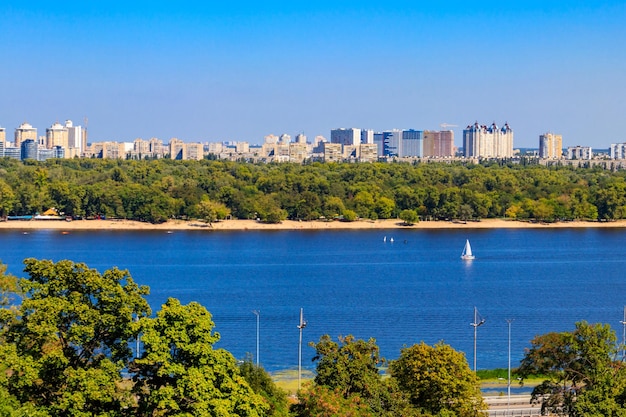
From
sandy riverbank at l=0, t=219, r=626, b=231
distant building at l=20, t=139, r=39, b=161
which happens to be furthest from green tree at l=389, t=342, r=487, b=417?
distant building at l=20, t=139, r=39, b=161

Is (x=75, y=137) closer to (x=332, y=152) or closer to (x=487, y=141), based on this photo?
(x=332, y=152)

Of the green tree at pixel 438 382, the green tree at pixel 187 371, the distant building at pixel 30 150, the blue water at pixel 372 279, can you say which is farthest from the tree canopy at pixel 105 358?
the distant building at pixel 30 150

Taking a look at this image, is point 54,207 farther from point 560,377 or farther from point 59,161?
point 560,377

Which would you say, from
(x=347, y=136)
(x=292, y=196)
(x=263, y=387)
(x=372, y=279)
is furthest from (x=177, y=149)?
(x=263, y=387)

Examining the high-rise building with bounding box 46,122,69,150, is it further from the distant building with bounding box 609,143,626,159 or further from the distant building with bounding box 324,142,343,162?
the distant building with bounding box 609,143,626,159

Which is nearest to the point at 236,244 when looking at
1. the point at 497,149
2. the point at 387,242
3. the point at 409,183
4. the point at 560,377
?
the point at 387,242
